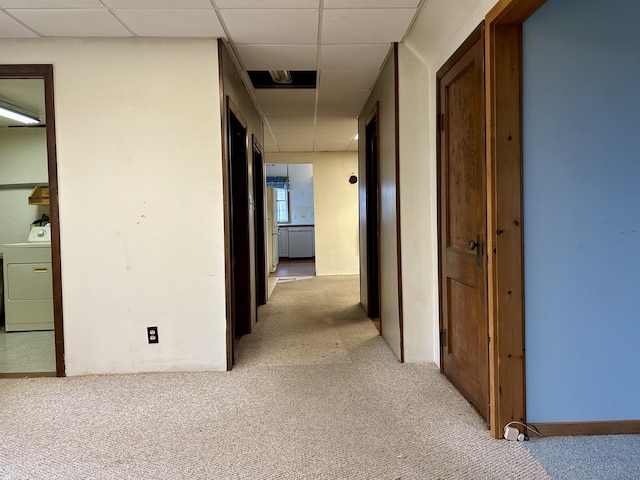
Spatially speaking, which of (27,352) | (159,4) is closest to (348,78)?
(159,4)

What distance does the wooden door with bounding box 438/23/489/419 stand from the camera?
79.7 inches

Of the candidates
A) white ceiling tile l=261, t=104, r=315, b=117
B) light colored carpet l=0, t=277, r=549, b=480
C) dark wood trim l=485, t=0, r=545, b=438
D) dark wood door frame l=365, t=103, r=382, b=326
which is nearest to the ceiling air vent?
white ceiling tile l=261, t=104, r=315, b=117

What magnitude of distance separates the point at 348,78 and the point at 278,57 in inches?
29.4

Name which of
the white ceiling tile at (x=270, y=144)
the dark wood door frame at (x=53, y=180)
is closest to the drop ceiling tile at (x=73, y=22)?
the dark wood door frame at (x=53, y=180)

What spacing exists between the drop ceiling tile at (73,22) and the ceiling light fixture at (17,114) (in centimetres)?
187

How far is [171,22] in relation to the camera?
2439 millimetres

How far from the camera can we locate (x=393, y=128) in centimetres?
296

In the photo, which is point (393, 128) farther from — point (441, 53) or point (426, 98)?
point (441, 53)

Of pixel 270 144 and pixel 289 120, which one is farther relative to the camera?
pixel 270 144

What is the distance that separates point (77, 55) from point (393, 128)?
225 centimetres

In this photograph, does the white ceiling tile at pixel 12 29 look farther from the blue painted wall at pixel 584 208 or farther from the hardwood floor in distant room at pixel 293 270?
the hardwood floor in distant room at pixel 293 270

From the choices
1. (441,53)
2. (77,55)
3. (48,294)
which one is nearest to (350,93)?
(441,53)

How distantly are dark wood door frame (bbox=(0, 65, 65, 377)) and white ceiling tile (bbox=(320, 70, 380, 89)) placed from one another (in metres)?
2.04

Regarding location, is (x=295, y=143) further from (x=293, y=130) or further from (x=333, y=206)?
(x=333, y=206)
